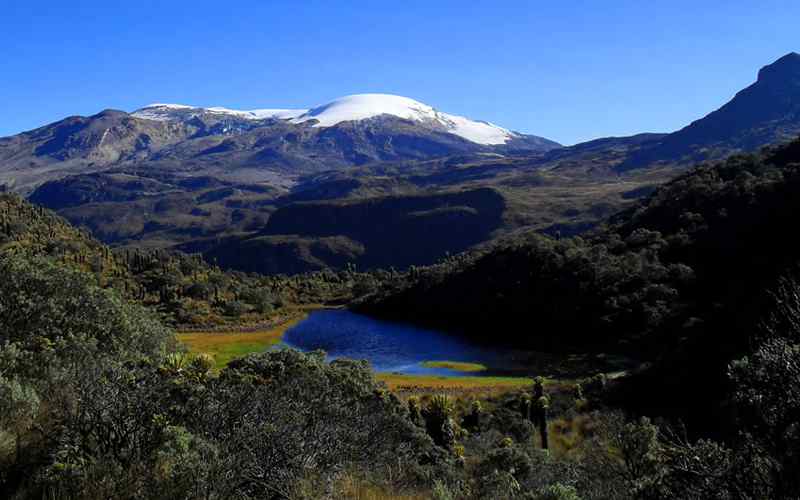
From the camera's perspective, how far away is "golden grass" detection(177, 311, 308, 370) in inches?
2619

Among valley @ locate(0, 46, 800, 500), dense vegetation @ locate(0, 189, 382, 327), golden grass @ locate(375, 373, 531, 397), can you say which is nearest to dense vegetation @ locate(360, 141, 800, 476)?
valley @ locate(0, 46, 800, 500)

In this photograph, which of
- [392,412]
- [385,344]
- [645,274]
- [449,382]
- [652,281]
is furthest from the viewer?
[385,344]

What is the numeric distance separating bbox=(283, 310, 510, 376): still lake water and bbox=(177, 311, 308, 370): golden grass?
206cm

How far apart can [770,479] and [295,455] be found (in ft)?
18.2

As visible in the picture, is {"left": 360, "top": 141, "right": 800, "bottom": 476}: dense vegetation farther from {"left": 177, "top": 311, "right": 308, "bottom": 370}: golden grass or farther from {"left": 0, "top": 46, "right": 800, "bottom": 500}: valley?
{"left": 177, "top": 311, "right": 308, "bottom": 370}: golden grass

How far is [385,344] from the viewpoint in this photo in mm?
77188

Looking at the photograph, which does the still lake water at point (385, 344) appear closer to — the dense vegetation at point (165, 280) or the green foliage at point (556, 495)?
the dense vegetation at point (165, 280)

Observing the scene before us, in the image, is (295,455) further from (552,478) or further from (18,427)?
(552,478)

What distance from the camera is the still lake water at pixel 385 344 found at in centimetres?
6588

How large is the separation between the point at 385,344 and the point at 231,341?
17.7 meters

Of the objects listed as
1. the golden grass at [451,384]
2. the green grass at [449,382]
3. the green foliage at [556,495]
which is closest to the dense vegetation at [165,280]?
the green grass at [449,382]

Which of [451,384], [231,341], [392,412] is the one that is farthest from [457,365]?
[392,412]

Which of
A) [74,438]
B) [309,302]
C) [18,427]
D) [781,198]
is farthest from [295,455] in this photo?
[309,302]

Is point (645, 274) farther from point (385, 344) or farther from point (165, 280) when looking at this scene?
point (165, 280)
